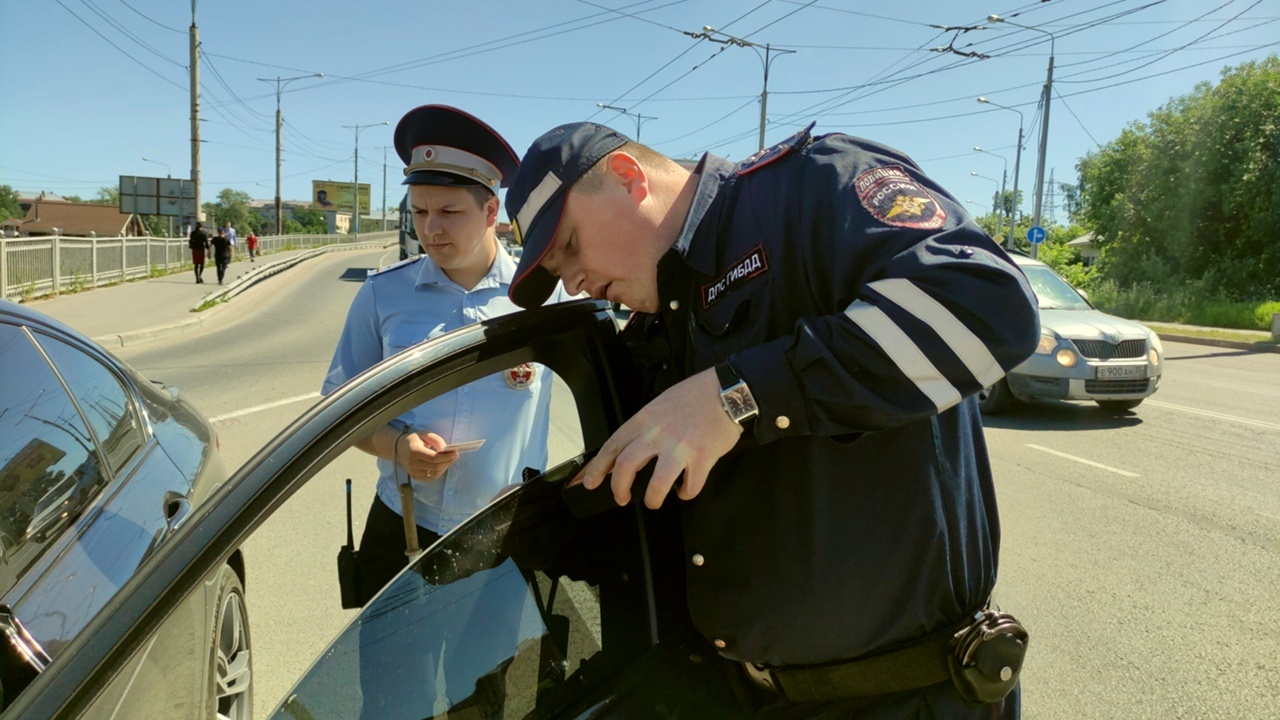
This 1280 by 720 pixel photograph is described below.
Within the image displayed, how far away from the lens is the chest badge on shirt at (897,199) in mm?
1186

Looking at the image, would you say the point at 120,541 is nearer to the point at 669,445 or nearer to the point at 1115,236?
the point at 669,445

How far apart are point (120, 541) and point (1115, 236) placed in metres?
34.9

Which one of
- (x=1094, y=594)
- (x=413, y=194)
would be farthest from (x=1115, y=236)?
(x=413, y=194)

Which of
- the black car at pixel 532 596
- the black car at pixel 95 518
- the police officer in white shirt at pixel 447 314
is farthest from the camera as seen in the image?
the police officer in white shirt at pixel 447 314

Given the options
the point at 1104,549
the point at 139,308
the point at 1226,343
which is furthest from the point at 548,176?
the point at 1226,343

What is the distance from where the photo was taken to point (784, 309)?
4.27 ft

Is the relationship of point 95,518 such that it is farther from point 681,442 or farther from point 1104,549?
point 1104,549

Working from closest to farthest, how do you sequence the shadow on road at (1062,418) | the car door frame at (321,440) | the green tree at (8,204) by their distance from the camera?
the car door frame at (321,440)
the shadow on road at (1062,418)
the green tree at (8,204)

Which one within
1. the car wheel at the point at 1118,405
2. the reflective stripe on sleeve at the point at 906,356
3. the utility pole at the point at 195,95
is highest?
the utility pole at the point at 195,95

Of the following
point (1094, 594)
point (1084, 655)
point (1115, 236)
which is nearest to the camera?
point (1084, 655)

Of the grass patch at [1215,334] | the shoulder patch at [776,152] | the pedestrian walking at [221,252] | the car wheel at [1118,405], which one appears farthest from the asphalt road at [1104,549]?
the pedestrian walking at [221,252]

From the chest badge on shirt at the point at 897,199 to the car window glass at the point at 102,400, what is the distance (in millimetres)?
2134

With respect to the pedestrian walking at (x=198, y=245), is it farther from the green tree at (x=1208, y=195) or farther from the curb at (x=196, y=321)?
the green tree at (x=1208, y=195)

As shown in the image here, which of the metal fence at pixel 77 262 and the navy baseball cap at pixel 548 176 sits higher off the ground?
the navy baseball cap at pixel 548 176
